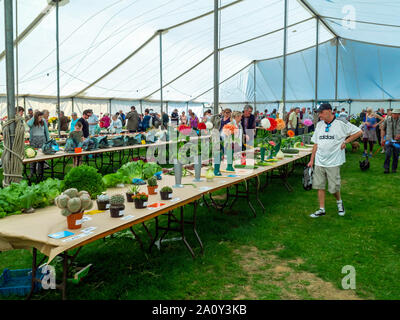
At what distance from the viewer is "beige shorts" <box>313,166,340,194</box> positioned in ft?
15.8

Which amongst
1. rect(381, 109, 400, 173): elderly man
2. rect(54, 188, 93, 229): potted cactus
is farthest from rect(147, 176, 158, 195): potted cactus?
rect(381, 109, 400, 173): elderly man

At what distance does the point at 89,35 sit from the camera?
1238 centimetres

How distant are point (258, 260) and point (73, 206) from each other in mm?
2144

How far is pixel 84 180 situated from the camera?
333cm

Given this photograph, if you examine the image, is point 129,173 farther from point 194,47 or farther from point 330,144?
point 194,47

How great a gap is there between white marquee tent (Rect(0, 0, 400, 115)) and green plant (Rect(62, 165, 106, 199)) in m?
1.99

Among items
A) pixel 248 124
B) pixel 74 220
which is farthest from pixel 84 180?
pixel 248 124

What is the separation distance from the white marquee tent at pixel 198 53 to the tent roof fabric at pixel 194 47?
47 mm

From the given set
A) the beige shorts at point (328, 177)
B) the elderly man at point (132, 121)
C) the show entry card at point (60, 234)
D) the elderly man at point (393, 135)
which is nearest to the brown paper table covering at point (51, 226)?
the show entry card at point (60, 234)

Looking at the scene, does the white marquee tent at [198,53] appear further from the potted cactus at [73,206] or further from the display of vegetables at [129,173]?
the potted cactus at [73,206]

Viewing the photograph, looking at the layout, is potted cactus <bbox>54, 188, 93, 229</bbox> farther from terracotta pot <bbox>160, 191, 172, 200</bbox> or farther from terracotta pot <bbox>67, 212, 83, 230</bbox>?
terracotta pot <bbox>160, 191, 172, 200</bbox>

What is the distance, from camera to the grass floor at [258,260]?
3.08 metres

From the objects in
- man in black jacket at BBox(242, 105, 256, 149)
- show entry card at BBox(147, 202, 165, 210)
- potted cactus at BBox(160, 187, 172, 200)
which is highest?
man in black jacket at BBox(242, 105, 256, 149)
